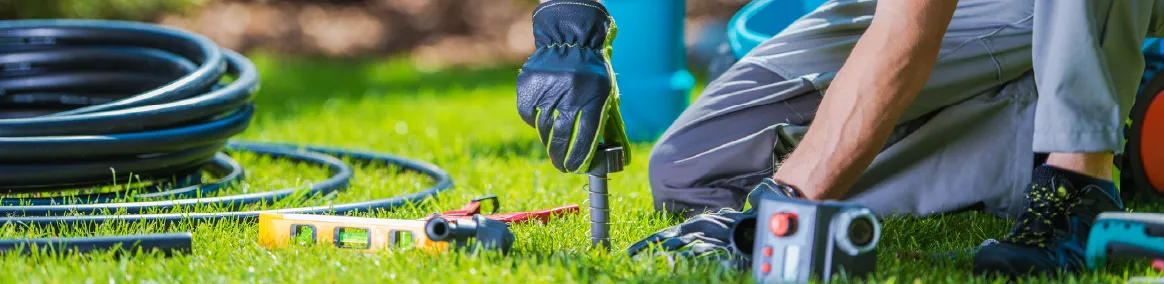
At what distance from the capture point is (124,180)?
2594 millimetres

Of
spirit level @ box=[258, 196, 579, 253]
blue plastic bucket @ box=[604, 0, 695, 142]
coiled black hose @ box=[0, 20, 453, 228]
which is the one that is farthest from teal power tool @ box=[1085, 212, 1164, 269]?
blue plastic bucket @ box=[604, 0, 695, 142]

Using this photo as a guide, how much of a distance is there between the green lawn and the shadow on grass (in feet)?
0.79

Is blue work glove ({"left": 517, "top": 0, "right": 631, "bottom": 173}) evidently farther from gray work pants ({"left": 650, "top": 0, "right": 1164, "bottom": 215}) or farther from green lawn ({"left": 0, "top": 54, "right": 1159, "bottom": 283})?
gray work pants ({"left": 650, "top": 0, "right": 1164, "bottom": 215})

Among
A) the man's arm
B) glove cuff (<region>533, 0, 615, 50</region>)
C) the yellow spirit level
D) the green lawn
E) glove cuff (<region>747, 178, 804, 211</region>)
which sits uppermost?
glove cuff (<region>533, 0, 615, 50</region>)

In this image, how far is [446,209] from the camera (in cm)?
249

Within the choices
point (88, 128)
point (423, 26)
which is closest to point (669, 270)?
point (88, 128)

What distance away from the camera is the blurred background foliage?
7.88 meters

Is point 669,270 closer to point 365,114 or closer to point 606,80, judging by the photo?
point 606,80

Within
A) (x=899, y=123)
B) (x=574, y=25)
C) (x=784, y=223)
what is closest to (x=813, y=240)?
(x=784, y=223)

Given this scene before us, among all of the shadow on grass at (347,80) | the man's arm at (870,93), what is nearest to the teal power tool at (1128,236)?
Result: the man's arm at (870,93)

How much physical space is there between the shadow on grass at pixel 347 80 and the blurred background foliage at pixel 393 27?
234mm

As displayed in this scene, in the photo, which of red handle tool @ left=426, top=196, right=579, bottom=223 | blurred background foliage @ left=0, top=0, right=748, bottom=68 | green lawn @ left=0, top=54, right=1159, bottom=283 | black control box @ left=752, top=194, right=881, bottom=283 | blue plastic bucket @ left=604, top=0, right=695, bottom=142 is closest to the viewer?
black control box @ left=752, top=194, right=881, bottom=283

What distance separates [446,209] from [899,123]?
38.4 inches

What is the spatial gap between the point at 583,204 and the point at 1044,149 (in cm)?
94
